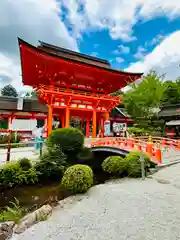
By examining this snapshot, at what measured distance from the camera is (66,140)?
11.4m

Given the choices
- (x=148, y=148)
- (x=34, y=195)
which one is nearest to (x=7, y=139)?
(x=34, y=195)

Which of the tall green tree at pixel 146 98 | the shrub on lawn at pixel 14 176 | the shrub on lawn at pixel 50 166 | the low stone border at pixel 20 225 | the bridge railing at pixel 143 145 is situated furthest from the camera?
the tall green tree at pixel 146 98

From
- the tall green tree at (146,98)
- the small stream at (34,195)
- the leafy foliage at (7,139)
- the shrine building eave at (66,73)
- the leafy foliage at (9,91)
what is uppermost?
the leafy foliage at (9,91)

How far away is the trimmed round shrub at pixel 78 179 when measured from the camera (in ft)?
20.8

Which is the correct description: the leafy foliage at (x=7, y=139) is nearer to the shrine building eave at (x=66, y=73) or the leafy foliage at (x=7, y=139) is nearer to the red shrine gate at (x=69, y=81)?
the red shrine gate at (x=69, y=81)

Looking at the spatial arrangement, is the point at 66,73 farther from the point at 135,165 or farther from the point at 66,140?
the point at 135,165

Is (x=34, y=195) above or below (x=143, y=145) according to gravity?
below

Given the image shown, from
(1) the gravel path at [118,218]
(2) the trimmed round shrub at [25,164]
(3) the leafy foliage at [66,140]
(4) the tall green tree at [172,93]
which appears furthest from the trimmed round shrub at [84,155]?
(4) the tall green tree at [172,93]

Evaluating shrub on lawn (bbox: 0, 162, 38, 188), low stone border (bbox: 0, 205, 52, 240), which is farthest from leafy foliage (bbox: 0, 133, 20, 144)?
low stone border (bbox: 0, 205, 52, 240)

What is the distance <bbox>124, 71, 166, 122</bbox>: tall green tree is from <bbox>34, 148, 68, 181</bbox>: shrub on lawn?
1290 centimetres

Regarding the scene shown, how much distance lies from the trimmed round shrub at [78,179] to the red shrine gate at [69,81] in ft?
33.0

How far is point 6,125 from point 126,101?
14254 mm

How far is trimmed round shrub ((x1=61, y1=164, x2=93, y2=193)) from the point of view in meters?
6.34

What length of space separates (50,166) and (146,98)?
15.3 m
